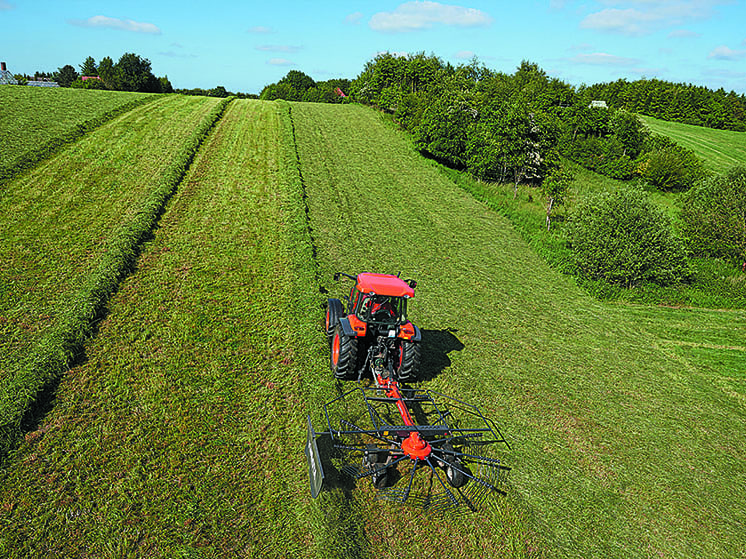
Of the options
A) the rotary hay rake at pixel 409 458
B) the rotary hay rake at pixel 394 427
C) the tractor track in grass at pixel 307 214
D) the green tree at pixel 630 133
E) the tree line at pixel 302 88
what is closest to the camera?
the rotary hay rake at pixel 409 458

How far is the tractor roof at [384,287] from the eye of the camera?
9406 millimetres

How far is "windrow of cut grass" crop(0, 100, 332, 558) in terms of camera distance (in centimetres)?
614

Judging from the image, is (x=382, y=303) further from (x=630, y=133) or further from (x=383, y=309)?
(x=630, y=133)

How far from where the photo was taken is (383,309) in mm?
9578

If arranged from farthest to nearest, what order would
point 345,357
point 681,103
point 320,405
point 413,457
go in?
point 681,103, point 345,357, point 320,405, point 413,457

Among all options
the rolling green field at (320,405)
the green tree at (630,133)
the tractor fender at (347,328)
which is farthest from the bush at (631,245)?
the green tree at (630,133)

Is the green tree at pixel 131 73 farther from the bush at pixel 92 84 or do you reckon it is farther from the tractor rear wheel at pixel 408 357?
the tractor rear wheel at pixel 408 357

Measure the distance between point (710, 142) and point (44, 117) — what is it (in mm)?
61649

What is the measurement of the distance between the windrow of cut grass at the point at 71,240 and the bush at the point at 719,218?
989 inches

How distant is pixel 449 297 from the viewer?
49.4ft

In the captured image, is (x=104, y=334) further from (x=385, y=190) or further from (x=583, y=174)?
(x=583, y=174)

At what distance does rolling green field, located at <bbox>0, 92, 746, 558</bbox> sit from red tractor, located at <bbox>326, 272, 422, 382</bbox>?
859 millimetres

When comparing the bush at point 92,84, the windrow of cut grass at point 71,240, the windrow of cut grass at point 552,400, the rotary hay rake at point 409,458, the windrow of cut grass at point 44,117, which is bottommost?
the windrow of cut grass at point 552,400

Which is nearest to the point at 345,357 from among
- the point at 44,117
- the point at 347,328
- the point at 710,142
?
the point at 347,328
